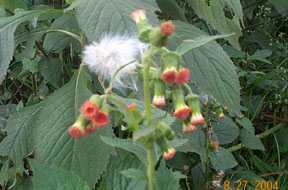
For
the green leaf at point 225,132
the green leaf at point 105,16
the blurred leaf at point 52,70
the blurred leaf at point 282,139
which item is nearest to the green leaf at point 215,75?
the green leaf at point 105,16

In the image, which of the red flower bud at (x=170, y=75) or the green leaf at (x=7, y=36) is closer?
the red flower bud at (x=170, y=75)

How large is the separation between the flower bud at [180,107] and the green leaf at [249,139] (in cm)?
127

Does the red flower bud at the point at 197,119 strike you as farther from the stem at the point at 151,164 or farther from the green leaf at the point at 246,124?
the green leaf at the point at 246,124

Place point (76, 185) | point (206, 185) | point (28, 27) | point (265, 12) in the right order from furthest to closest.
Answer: point (265, 12) → point (206, 185) → point (28, 27) → point (76, 185)

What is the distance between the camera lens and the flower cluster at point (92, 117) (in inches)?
31.7

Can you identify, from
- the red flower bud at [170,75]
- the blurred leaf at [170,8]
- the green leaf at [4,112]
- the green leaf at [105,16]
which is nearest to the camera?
the red flower bud at [170,75]

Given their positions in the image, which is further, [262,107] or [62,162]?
[262,107]

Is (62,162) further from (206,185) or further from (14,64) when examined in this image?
(14,64)

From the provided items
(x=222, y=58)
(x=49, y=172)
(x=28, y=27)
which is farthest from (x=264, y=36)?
(x=49, y=172)

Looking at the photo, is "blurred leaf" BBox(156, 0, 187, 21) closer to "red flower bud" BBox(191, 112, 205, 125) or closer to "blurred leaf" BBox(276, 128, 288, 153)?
"red flower bud" BBox(191, 112, 205, 125)

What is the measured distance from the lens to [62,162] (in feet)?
4.13

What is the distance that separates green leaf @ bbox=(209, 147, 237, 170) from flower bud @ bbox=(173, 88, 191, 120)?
103 cm

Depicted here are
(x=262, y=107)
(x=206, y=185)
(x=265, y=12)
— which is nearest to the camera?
(x=206, y=185)

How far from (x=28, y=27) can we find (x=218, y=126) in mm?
756
